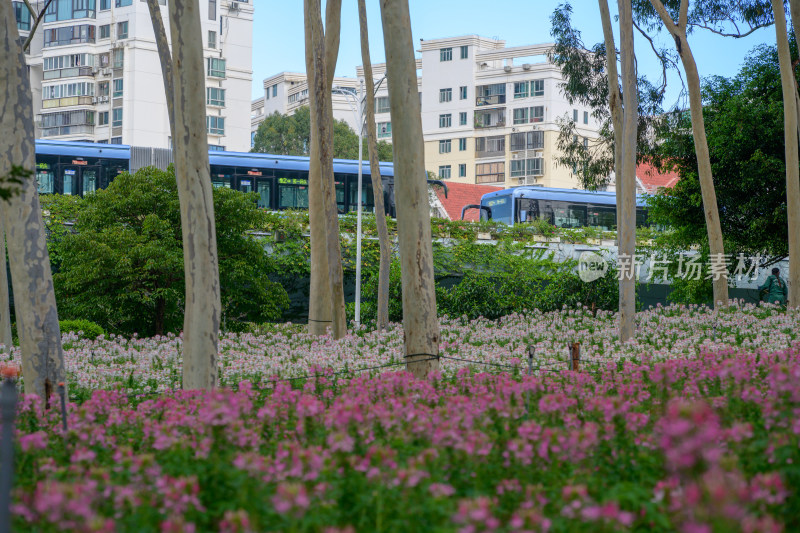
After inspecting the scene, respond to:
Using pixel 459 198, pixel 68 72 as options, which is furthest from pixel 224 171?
pixel 68 72

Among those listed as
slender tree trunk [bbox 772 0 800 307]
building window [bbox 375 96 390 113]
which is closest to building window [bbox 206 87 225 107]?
building window [bbox 375 96 390 113]

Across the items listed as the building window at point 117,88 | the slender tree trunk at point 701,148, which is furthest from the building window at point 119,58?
the slender tree trunk at point 701,148

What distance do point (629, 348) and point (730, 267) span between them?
1027 cm

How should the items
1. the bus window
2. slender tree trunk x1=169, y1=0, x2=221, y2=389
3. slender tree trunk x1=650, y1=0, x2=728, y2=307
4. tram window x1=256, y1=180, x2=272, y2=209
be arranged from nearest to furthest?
slender tree trunk x1=169, y1=0, x2=221, y2=389 → slender tree trunk x1=650, y1=0, x2=728, y2=307 → tram window x1=256, y1=180, x2=272, y2=209 → the bus window

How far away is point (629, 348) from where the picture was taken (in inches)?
640

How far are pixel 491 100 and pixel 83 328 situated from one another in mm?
53223

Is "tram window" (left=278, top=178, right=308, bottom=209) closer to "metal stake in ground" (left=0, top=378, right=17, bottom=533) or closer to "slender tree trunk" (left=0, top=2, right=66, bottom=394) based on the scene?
"slender tree trunk" (left=0, top=2, right=66, bottom=394)

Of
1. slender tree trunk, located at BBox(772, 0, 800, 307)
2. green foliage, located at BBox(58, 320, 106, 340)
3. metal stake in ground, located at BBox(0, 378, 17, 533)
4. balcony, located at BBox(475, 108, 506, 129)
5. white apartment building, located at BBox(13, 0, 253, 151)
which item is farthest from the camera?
balcony, located at BBox(475, 108, 506, 129)

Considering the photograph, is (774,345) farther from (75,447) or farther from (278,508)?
(278,508)

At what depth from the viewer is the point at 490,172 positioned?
7056 cm

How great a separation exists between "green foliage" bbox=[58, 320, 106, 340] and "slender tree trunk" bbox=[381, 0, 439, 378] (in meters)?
10.4

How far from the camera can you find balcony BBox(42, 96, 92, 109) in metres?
61.5

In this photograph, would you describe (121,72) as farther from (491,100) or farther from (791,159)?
(791,159)

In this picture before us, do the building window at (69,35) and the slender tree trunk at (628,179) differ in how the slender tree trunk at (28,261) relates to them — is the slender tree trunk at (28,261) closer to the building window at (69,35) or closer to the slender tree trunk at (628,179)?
the slender tree trunk at (628,179)
